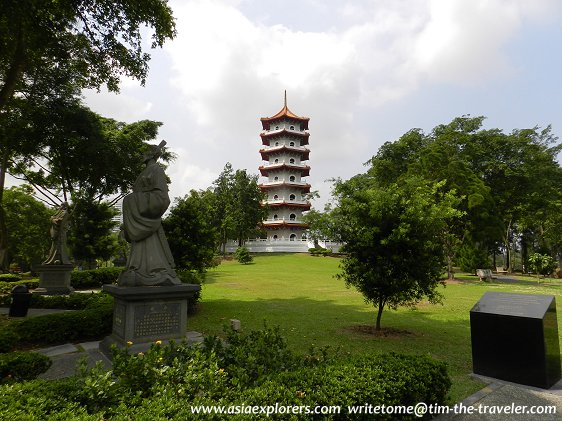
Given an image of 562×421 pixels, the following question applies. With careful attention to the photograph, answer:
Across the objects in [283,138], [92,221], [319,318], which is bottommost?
[319,318]

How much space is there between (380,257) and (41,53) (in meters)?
12.7

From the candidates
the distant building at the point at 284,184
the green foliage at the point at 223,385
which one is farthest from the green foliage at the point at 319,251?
the green foliage at the point at 223,385

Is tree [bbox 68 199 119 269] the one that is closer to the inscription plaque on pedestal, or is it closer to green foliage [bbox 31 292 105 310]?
green foliage [bbox 31 292 105 310]

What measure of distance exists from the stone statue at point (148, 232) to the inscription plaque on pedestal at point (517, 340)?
6035mm

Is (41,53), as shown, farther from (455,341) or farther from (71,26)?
(455,341)

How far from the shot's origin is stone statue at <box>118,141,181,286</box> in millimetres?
7102

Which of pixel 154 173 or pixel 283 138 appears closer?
pixel 154 173

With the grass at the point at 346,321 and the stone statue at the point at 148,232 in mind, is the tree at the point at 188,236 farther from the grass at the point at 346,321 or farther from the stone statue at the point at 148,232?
the stone statue at the point at 148,232

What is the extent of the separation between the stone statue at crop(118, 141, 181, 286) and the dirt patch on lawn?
5.38 meters

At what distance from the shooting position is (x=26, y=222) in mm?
34688

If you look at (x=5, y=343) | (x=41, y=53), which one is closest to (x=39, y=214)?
(x=41, y=53)

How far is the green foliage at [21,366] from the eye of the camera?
4680 mm

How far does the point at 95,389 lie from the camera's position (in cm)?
353

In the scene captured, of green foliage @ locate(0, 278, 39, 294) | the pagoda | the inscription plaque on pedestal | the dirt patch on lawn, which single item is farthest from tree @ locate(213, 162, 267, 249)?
the inscription plaque on pedestal
